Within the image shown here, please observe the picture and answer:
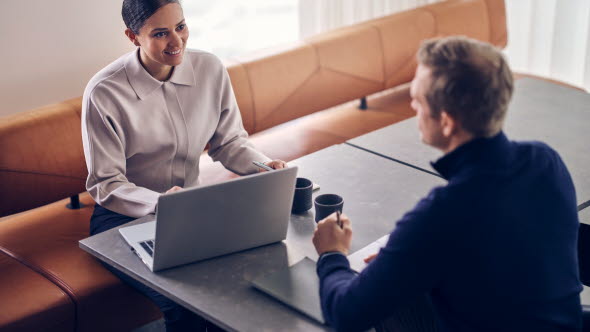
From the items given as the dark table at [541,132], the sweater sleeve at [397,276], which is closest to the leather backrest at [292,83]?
the dark table at [541,132]

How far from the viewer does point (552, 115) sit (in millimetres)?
2572

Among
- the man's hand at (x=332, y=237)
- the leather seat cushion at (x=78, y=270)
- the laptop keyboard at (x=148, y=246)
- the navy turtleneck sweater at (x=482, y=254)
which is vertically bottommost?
the leather seat cushion at (x=78, y=270)

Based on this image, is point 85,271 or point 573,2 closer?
point 85,271

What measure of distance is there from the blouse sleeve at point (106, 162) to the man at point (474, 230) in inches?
34.8

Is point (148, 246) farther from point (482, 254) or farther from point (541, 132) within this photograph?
point (541, 132)

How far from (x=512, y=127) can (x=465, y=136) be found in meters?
1.21

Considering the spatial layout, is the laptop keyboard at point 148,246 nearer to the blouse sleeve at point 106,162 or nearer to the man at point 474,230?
the blouse sleeve at point 106,162

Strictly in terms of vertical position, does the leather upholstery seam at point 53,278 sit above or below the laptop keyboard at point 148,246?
below

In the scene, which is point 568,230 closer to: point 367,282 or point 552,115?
point 367,282

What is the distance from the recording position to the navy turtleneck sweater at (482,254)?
1.29 meters

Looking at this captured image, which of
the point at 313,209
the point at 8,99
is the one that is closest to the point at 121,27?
the point at 8,99

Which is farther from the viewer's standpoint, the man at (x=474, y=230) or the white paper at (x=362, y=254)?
the white paper at (x=362, y=254)

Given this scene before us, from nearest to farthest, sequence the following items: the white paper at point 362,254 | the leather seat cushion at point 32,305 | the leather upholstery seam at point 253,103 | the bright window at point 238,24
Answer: the white paper at point 362,254, the leather seat cushion at point 32,305, the leather upholstery seam at point 253,103, the bright window at point 238,24

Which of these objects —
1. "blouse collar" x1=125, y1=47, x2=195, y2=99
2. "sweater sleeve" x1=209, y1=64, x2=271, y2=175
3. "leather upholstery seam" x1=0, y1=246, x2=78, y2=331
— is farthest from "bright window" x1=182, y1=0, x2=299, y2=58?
"leather upholstery seam" x1=0, y1=246, x2=78, y2=331
